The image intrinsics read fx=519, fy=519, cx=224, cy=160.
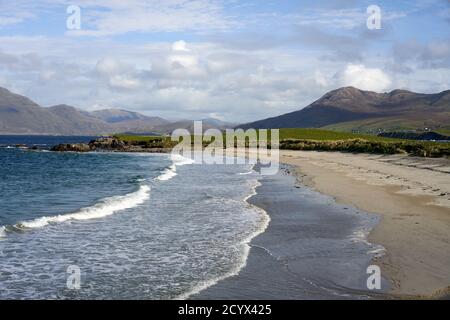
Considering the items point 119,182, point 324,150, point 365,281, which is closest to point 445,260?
point 365,281

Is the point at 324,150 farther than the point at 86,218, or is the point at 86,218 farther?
the point at 324,150

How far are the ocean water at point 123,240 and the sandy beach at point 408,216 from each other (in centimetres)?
429

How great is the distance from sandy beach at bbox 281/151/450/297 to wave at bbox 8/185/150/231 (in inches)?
435

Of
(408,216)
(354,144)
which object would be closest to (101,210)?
(408,216)

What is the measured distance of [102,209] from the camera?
81.6 ft

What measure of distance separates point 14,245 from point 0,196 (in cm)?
1565

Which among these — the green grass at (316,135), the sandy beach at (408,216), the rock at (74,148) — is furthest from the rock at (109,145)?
the sandy beach at (408,216)

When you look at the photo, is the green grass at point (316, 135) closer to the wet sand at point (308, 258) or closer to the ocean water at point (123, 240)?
the ocean water at point (123, 240)

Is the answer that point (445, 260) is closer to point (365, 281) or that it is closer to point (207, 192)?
point (365, 281)

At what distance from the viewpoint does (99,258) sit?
15.1 meters

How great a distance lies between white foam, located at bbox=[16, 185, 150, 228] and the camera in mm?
20989

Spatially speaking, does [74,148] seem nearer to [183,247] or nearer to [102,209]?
[102,209]

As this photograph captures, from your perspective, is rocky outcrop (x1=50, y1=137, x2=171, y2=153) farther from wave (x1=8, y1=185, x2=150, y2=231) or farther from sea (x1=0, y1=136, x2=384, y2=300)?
sea (x1=0, y1=136, x2=384, y2=300)
